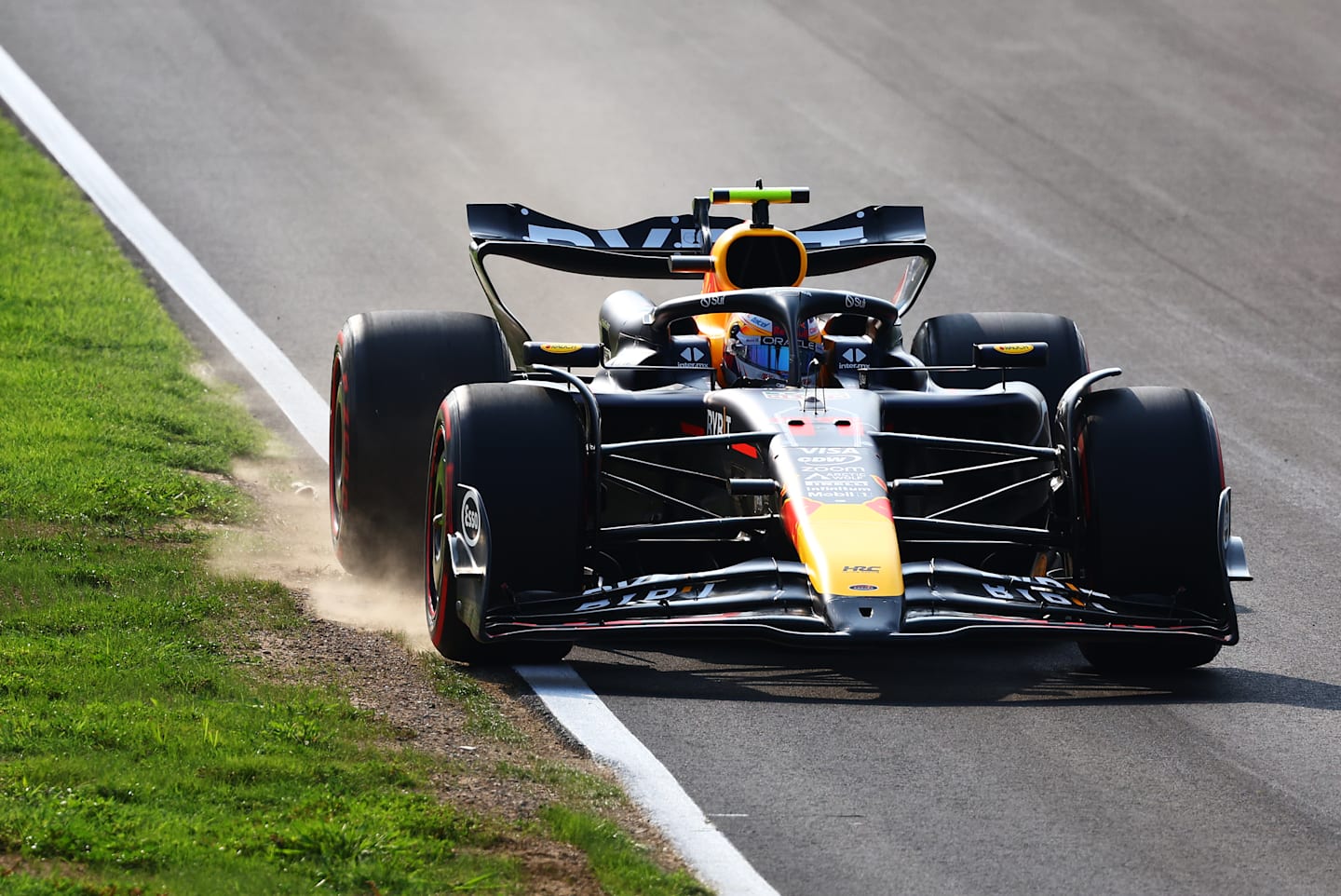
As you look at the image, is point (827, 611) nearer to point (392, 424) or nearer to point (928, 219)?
point (392, 424)

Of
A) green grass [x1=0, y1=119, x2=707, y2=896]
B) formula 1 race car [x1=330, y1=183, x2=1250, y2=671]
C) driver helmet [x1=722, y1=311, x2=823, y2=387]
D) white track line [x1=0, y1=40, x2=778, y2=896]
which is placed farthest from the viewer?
driver helmet [x1=722, y1=311, x2=823, y2=387]

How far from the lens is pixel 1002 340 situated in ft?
37.8

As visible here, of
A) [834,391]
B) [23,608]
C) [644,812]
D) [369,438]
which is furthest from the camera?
[369,438]

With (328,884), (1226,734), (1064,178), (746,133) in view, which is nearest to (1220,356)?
(1064,178)

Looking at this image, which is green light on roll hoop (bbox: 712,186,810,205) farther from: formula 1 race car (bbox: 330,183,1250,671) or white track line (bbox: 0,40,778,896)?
white track line (bbox: 0,40,778,896)

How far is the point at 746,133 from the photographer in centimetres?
2170

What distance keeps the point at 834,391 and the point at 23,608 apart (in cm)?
346

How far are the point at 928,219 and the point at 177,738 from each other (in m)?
13.4

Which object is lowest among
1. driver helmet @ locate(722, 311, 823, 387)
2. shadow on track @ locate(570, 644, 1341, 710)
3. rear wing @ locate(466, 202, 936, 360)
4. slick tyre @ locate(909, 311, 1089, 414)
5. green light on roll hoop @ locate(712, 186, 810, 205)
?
shadow on track @ locate(570, 644, 1341, 710)

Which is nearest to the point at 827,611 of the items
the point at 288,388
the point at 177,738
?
the point at 177,738

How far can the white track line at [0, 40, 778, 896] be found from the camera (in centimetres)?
623

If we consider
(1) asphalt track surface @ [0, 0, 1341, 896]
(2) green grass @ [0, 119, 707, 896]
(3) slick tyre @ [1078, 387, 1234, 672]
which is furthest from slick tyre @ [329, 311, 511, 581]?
(3) slick tyre @ [1078, 387, 1234, 672]

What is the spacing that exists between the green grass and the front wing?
47 cm

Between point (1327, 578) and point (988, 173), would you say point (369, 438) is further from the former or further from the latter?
point (988, 173)
